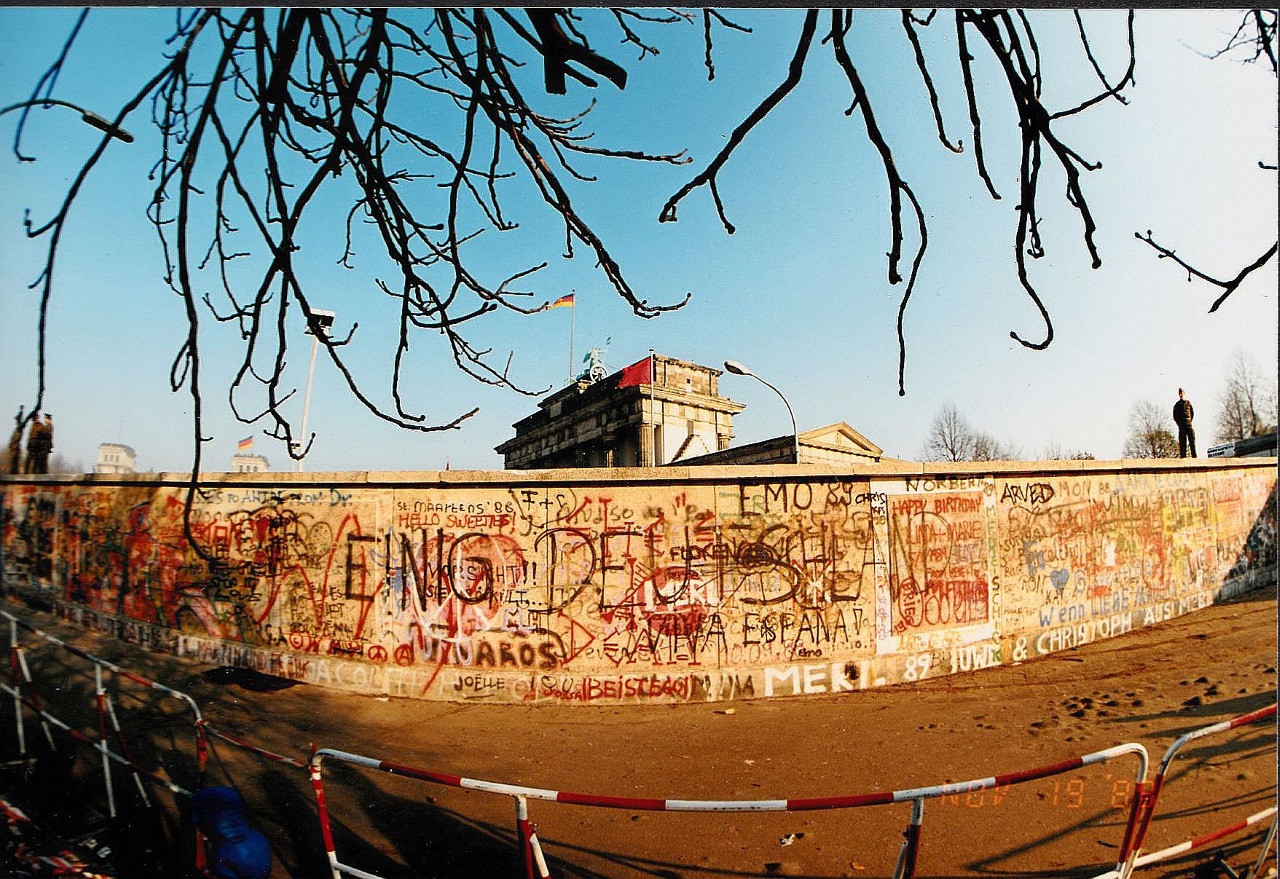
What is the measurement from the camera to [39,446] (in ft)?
5.63

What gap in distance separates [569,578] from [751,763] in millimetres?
2622

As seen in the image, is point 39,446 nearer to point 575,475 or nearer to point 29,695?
point 29,695

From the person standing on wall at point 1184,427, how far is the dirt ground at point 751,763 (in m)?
2.93

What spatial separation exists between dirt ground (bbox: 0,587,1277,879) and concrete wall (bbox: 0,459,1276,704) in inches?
12.5

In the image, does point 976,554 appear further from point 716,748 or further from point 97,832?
point 97,832

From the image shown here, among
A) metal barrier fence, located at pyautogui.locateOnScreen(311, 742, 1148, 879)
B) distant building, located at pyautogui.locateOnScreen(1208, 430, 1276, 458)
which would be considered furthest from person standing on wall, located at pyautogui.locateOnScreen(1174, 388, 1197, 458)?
metal barrier fence, located at pyautogui.locateOnScreen(311, 742, 1148, 879)

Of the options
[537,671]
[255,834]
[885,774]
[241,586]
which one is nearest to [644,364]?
[537,671]

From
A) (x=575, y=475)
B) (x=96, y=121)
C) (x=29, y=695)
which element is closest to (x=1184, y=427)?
(x=575, y=475)

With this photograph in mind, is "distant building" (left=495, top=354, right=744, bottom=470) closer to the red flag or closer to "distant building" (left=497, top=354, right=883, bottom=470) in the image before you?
"distant building" (left=497, top=354, right=883, bottom=470)

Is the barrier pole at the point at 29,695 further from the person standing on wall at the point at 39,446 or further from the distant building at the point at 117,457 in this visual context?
the person standing on wall at the point at 39,446

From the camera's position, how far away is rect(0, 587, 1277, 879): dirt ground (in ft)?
9.35

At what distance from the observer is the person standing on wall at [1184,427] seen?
274 inches

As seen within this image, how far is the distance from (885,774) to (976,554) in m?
3.61

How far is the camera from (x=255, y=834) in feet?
8.38
